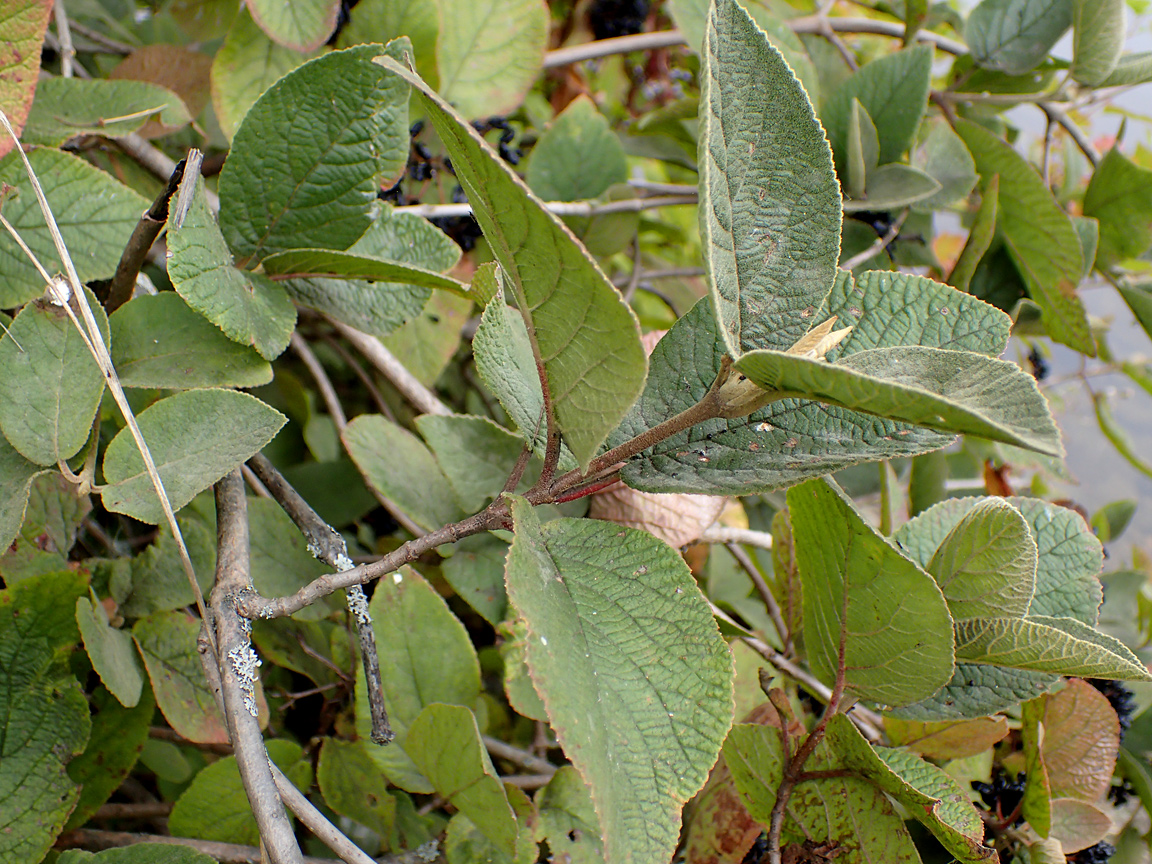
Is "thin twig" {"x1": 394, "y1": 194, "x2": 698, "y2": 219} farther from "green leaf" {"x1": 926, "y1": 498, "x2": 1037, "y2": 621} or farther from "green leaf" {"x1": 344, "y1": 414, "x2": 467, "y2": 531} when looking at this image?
"green leaf" {"x1": 926, "y1": 498, "x2": 1037, "y2": 621}

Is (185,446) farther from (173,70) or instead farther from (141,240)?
(173,70)

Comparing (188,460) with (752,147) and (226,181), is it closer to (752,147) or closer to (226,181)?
(226,181)

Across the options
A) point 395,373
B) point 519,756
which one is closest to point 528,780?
point 519,756

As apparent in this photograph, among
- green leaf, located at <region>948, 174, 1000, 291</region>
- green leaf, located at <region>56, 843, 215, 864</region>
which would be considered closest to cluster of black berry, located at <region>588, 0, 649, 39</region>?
green leaf, located at <region>948, 174, 1000, 291</region>

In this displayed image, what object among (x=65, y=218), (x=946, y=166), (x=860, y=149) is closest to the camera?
(x=65, y=218)

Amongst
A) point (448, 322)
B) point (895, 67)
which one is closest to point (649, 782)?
point (448, 322)

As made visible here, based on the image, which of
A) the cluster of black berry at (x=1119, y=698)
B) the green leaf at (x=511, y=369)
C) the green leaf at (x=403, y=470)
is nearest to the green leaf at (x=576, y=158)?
the green leaf at (x=403, y=470)
